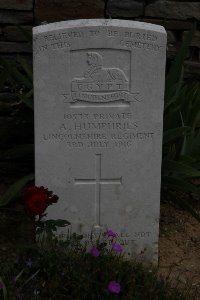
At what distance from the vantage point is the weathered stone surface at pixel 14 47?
4.91m

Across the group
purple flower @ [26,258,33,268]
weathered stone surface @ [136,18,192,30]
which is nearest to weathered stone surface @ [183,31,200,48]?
weathered stone surface @ [136,18,192,30]

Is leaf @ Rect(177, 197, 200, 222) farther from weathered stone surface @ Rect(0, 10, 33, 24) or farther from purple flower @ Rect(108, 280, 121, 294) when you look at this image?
weathered stone surface @ Rect(0, 10, 33, 24)

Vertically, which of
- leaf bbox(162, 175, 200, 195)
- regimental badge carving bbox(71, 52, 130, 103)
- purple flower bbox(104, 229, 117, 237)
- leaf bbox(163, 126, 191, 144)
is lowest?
purple flower bbox(104, 229, 117, 237)

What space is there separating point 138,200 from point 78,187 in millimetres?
362

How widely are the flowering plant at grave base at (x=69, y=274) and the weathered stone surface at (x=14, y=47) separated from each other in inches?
70.9

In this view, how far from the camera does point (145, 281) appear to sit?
11.2ft

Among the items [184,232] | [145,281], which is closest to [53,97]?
[145,281]

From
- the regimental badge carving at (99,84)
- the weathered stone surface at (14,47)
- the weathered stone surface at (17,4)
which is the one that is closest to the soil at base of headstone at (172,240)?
the regimental badge carving at (99,84)

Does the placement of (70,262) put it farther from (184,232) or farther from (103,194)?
(184,232)

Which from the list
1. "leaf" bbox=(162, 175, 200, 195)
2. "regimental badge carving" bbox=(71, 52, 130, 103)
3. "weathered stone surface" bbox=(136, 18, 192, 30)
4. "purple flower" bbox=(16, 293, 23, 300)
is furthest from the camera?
"weathered stone surface" bbox=(136, 18, 192, 30)

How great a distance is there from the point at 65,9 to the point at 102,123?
1.54m

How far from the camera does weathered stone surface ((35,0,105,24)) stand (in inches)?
188

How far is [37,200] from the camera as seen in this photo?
3248 millimetres

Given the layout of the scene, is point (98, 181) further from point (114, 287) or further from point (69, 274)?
point (114, 287)
